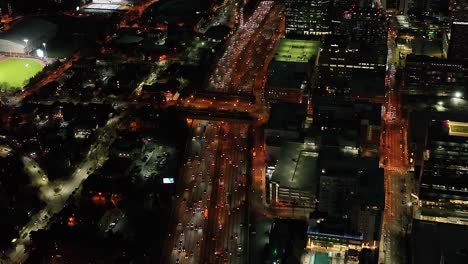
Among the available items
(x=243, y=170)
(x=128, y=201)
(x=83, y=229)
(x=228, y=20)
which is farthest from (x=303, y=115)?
(x=228, y=20)

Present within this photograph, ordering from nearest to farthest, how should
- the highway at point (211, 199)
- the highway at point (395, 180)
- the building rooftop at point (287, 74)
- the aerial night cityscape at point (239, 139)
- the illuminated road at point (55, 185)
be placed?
the highway at point (211, 199)
the aerial night cityscape at point (239, 139)
the illuminated road at point (55, 185)
the highway at point (395, 180)
the building rooftop at point (287, 74)

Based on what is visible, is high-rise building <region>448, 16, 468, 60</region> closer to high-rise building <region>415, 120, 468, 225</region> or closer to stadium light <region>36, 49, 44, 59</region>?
high-rise building <region>415, 120, 468, 225</region>

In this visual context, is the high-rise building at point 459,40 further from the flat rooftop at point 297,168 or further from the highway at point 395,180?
the flat rooftop at point 297,168

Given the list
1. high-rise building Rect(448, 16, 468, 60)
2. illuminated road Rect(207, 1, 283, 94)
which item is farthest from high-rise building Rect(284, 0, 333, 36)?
high-rise building Rect(448, 16, 468, 60)

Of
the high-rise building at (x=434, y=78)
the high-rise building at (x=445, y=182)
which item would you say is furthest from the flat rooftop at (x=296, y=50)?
the high-rise building at (x=445, y=182)

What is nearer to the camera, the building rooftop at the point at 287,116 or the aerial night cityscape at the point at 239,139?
the aerial night cityscape at the point at 239,139

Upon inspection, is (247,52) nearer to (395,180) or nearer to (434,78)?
(434,78)
